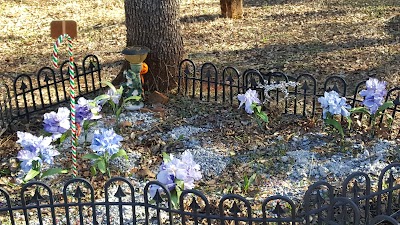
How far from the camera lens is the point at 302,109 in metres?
5.71

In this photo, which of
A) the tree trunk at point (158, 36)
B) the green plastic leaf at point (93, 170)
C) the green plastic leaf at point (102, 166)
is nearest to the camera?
the green plastic leaf at point (102, 166)

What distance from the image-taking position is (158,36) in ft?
19.4

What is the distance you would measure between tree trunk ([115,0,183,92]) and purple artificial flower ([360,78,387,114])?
7.34ft

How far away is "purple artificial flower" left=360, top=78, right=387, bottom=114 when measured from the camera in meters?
4.70

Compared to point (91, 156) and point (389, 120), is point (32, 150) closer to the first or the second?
point (91, 156)

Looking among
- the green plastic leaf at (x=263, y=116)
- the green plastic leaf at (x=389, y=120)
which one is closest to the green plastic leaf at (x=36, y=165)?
the green plastic leaf at (x=263, y=116)

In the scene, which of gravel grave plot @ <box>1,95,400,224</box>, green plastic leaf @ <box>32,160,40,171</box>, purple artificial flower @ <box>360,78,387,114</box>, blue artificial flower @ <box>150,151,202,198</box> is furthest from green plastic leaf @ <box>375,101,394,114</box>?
green plastic leaf @ <box>32,160,40,171</box>

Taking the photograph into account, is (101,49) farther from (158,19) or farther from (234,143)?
(234,143)

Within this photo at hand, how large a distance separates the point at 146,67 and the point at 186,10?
221 inches

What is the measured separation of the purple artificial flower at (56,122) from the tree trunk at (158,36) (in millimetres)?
1862

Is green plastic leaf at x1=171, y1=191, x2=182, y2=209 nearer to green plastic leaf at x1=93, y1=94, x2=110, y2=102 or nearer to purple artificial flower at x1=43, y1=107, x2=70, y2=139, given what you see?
purple artificial flower at x1=43, y1=107, x2=70, y2=139

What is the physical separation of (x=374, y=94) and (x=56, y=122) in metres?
2.73

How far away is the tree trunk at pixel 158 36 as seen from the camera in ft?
19.2

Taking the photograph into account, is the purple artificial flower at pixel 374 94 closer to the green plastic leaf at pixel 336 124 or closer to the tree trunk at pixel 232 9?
the green plastic leaf at pixel 336 124
